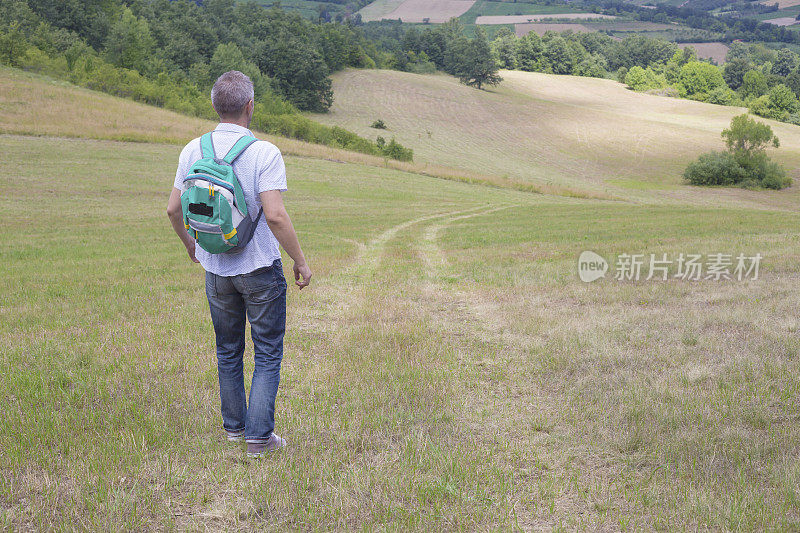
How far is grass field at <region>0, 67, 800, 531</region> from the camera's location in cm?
417

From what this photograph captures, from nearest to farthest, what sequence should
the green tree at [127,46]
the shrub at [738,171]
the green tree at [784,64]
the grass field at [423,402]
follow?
1. the grass field at [423,402]
2. the shrub at [738,171]
3. the green tree at [127,46]
4. the green tree at [784,64]

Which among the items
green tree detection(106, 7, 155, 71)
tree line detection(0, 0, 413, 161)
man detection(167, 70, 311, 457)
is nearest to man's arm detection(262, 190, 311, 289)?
man detection(167, 70, 311, 457)

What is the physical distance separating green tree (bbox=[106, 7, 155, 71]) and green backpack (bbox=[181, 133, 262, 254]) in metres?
117

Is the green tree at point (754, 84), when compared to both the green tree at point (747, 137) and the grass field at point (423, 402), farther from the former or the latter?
the grass field at point (423, 402)

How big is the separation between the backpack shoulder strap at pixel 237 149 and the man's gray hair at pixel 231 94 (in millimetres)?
301

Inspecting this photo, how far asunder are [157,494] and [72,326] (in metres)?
5.99

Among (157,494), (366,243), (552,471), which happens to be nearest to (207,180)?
(157,494)

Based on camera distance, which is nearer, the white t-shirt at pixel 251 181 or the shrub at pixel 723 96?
the white t-shirt at pixel 251 181

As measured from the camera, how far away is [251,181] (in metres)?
4.74

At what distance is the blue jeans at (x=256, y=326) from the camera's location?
484 centimetres

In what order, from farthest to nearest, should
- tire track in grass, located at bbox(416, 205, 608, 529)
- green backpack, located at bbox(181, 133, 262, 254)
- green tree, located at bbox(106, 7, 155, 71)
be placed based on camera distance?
1. green tree, located at bbox(106, 7, 155, 71)
2. green backpack, located at bbox(181, 133, 262, 254)
3. tire track in grass, located at bbox(416, 205, 608, 529)

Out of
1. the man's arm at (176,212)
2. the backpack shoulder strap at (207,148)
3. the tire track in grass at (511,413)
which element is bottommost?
the tire track in grass at (511,413)

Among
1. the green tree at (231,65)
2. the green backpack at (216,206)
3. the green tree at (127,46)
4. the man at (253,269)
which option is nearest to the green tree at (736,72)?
the green tree at (231,65)

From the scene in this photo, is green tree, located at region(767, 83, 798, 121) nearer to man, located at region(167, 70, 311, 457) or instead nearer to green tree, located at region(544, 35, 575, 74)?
green tree, located at region(544, 35, 575, 74)
